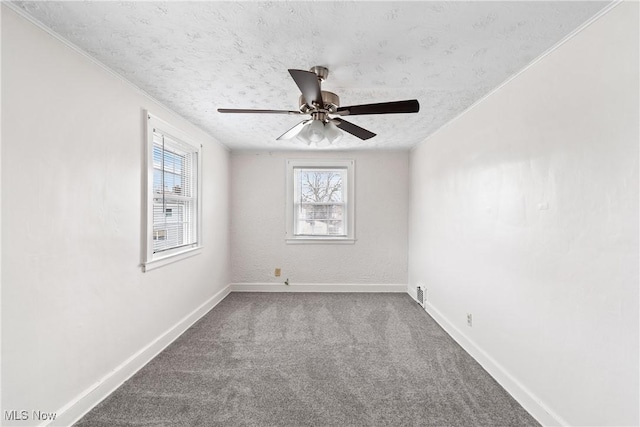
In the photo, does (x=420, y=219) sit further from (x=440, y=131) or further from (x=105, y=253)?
(x=105, y=253)

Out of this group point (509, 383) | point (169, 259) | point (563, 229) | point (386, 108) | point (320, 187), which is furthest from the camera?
point (320, 187)

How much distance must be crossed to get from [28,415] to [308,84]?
223cm

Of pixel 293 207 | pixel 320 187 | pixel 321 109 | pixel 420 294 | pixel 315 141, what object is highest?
pixel 321 109

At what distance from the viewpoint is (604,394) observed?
4.58 feet

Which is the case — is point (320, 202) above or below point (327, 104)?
below

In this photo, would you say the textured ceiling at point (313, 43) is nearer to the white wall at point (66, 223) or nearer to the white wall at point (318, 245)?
the white wall at point (66, 223)

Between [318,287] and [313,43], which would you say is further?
[318,287]

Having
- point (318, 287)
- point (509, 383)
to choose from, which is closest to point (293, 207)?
point (318, 287)

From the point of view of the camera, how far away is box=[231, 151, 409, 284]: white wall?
4539 mm

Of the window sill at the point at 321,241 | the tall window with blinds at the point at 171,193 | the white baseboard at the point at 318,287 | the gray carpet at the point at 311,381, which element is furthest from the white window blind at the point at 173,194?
the window sill at the point at 321,241

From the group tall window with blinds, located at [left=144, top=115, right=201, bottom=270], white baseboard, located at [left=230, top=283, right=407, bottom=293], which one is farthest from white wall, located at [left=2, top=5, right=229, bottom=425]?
white baseboard, located at [left=230, top=283, right=407, bottom=293]

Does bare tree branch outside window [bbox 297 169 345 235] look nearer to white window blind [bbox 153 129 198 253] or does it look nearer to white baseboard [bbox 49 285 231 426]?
white window blind [bbox 153 129 198 253]

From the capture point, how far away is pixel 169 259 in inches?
109

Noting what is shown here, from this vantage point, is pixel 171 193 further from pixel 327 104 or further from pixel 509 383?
pixel 509 383
